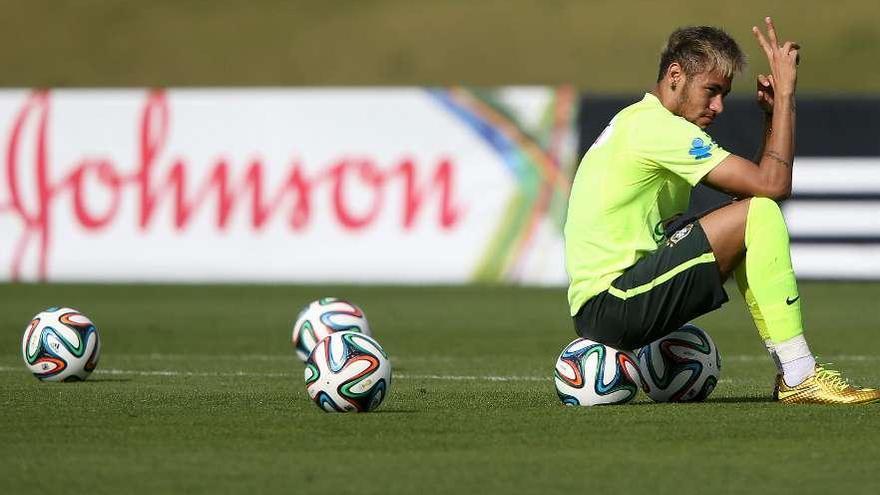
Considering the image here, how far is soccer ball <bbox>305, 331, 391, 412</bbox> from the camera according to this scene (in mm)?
8508

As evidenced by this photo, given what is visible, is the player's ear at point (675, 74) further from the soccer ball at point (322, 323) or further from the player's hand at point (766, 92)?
the soccer ball at point (322, 323)

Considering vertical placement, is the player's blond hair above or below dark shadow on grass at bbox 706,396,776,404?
above

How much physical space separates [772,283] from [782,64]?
3.50 feet

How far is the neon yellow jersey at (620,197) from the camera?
8.54 m

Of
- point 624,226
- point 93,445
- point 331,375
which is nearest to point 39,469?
point 93,445

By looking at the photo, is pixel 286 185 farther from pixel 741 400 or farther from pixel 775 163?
pixel 775 163

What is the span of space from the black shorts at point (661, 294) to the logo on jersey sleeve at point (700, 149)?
0.36 metres

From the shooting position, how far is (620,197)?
28.3 ft

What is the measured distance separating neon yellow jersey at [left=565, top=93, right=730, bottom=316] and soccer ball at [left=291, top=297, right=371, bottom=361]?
11.4 ft

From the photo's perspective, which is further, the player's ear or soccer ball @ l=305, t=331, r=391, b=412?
the player's ear

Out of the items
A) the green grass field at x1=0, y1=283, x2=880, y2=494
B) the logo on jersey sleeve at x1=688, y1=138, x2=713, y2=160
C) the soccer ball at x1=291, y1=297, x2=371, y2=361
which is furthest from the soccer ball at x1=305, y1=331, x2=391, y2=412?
the soccer ball at x1=291, y1=297, x2=371, y2=361

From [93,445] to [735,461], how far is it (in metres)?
2.63

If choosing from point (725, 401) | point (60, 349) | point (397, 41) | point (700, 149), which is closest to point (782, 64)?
point (700, 149)

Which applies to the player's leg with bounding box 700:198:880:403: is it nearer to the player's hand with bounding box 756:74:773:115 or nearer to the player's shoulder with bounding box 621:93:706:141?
the player's shoulder with bounding box 621:93:706:141
